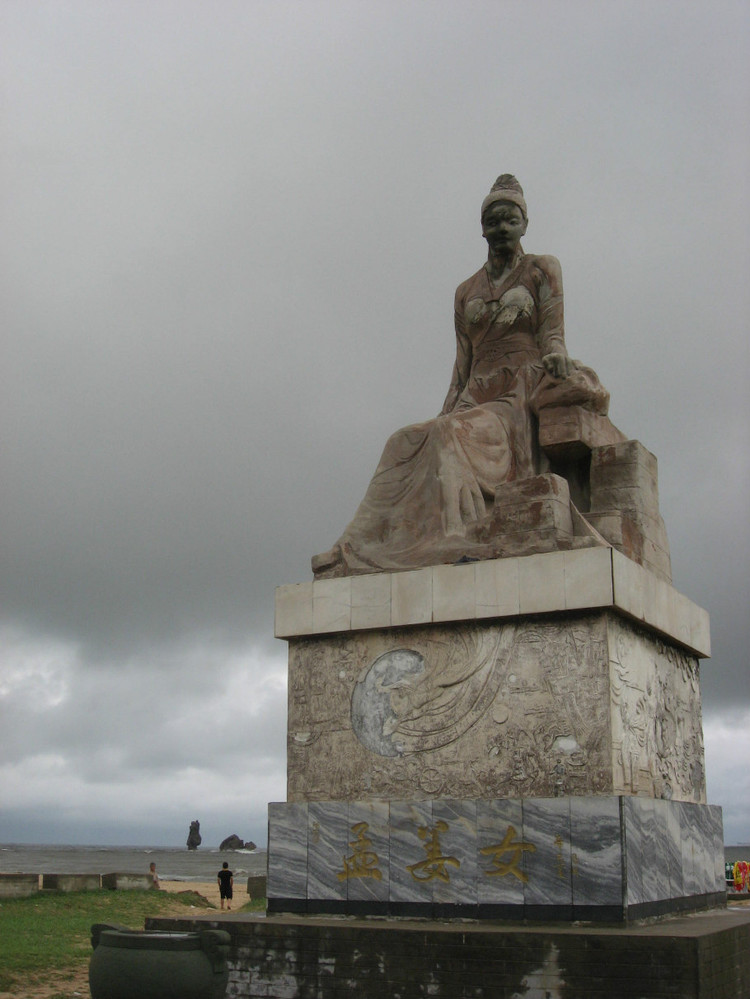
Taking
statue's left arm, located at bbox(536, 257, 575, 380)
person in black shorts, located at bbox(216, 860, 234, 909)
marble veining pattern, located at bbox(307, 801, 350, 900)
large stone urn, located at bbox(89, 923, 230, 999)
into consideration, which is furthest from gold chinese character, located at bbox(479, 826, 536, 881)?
person in black shorts, located at bbox(216, 860, 234, 909)

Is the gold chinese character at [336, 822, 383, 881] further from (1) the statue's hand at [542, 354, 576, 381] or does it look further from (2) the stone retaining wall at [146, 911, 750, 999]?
(1) the statue's hand at [542, 354, 576, 381]

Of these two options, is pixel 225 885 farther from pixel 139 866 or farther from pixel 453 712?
pixel 139 866

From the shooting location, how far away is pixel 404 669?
754cm

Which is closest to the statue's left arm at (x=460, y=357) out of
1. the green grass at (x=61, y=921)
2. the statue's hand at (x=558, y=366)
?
the statue's hand at (x=558, y=366)

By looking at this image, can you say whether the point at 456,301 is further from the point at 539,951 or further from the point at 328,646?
the point at 539,951

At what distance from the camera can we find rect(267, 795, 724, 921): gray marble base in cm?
655

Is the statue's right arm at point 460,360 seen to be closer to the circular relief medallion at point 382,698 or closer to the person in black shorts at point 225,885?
the circular relief medallion at point 382,698

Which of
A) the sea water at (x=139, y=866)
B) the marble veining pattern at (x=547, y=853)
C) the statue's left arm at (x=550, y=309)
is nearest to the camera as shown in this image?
the marble veining pattern at (x=547, y=853)

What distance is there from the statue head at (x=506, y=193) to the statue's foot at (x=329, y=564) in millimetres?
3233

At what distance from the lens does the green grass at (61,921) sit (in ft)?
34.1

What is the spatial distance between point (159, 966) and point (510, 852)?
2286mm

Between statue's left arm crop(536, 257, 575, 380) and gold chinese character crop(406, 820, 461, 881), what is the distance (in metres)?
3.67

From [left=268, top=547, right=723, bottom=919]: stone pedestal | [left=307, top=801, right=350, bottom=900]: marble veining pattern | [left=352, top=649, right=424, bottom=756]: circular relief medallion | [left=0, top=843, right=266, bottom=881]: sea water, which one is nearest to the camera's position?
[left=268, top=547, right=723, bottom=919]: stone pedestal

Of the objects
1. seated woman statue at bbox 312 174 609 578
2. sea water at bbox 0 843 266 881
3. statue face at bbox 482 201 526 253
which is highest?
statue face at bbox 482 201 526 253
